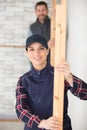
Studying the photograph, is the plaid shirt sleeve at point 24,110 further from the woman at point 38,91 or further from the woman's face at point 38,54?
the woman's face at point 38,54

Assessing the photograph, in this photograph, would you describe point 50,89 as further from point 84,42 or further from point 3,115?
point 3,115

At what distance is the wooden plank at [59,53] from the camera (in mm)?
1048

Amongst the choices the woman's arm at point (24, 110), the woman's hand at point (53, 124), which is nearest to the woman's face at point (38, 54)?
the woman's arm at point (24, 110)

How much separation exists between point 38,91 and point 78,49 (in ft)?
1.85

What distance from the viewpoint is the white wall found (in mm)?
1577

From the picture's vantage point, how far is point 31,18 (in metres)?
3.31

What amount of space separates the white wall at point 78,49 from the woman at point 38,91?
0.39 m

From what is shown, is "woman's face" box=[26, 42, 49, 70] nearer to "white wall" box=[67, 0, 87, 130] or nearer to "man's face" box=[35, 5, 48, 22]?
"white wall" box=[67, 0, 87, 130]

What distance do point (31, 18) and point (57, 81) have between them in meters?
2.32

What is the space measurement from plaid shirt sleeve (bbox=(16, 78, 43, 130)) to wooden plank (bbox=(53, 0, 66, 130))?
0.11 m

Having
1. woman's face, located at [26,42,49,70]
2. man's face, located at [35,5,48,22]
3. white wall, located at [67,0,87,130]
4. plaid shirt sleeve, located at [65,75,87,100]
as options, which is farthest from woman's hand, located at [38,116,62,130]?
man's face, located at [35,5,48,22]

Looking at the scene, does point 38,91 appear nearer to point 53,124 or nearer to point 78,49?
point 53,124

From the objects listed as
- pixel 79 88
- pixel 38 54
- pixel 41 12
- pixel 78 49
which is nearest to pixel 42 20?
pixel 41 12

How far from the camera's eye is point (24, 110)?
1188 millimetres
